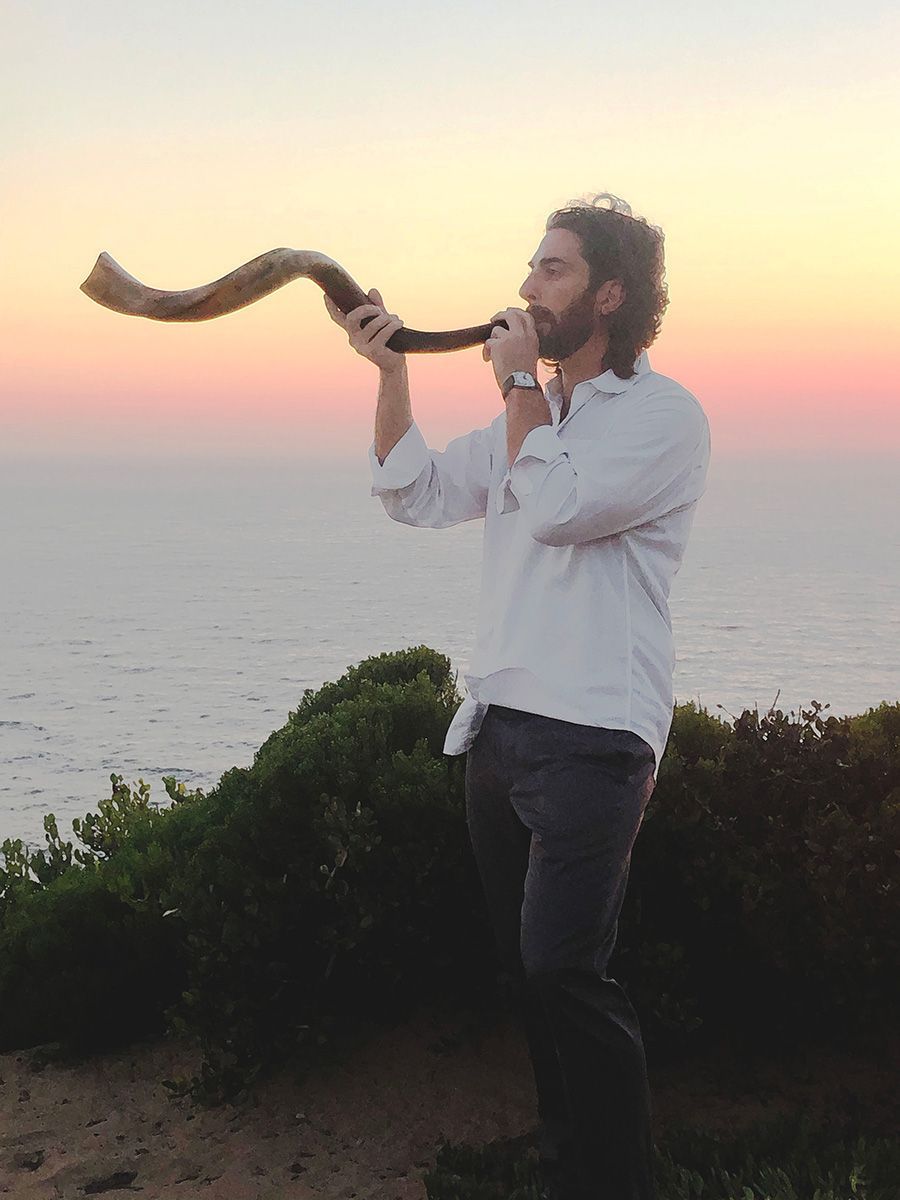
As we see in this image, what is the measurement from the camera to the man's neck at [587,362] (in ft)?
10.8

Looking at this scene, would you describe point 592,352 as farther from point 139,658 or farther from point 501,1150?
point 139,658

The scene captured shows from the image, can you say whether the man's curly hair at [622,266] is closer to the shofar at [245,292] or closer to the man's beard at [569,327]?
the man's beard at [569,327]

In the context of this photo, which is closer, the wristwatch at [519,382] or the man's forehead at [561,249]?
the wristwatch at [519,382]

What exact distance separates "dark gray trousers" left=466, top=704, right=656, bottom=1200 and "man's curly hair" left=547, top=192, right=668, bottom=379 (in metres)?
1.01

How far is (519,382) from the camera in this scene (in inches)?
121

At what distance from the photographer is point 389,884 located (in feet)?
14.8

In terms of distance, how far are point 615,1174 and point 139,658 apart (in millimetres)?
16963

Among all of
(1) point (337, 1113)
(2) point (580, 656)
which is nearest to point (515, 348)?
(2) point (580, 656)

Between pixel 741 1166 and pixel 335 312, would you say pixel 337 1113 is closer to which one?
pixel 741 1166

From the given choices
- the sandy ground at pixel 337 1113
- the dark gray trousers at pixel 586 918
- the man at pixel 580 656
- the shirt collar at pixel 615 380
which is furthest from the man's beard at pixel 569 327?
the sandy ground at pixel 337 1113

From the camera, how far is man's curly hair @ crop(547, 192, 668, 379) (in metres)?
3.23

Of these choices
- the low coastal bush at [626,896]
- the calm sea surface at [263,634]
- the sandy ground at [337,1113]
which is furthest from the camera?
the calm sea surface at [263,634]

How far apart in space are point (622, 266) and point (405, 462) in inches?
32.0

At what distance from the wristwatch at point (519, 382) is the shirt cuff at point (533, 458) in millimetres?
125
